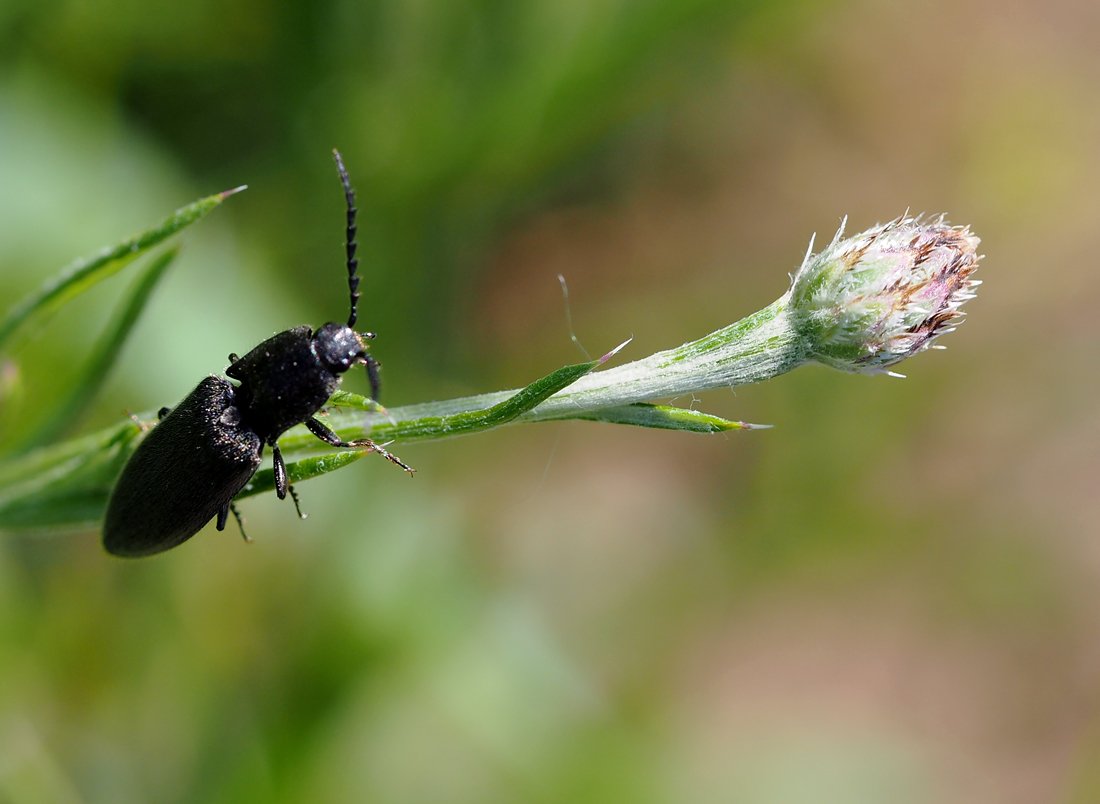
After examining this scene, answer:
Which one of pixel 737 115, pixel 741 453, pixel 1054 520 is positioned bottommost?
pixel 1054 520

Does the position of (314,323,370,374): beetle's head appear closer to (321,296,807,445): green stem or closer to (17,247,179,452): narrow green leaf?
(17,247,179,452): narrow green leaf

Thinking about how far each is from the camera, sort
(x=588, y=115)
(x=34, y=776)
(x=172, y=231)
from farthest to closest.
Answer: (x=588, y=115), (x=34, y=776), (x=172, y=231)

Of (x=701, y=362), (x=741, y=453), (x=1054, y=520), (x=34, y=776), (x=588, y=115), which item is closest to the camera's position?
(x=701, y=362)

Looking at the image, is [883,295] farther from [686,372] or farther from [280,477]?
[280,477]

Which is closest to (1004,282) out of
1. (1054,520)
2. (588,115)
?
(1054,520)

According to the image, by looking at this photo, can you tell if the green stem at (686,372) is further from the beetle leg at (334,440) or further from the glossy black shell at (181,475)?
the glossy black shell at (181,475)

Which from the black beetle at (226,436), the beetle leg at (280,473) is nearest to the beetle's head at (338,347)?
the black beetle at (226,436)

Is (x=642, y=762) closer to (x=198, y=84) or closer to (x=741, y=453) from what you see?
(x=741, y=453)
